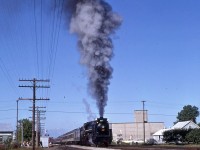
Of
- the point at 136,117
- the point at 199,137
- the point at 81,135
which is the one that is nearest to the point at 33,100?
the point at 81,135

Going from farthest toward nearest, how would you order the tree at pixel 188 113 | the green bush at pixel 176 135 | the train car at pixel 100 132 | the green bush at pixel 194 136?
the tree at pixel 188 113, the green bush at pixel 176 135, the green bush at pixel 194 136, the train car at pixel 100 132

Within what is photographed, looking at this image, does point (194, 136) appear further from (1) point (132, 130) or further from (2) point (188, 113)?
(2) point (188, 113)

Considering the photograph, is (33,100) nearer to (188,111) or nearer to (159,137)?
(159,137)

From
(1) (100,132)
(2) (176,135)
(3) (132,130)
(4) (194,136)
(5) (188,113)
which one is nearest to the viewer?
(1) (100,132)

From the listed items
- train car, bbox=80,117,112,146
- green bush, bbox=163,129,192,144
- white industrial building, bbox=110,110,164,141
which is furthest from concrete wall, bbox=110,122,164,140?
train car, bbox=80,117,112,146

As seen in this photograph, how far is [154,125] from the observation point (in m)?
146

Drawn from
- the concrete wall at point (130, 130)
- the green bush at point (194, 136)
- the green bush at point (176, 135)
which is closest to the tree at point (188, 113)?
the concrete wall at point (130, 130)

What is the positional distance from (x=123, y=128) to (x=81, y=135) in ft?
257

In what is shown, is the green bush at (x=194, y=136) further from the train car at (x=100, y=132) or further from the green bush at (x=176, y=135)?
the train car at (x=100, y=132)

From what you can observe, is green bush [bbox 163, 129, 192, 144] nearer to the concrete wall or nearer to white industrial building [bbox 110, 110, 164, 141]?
white industrial building [bbox 110, 110, 164, 141]

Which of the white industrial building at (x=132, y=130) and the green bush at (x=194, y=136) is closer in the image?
the green bush at (x=194, y=136)

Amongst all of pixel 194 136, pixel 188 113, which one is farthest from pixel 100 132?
pixel 188 113

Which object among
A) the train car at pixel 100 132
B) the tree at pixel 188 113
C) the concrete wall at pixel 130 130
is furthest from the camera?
the tree at pixel 188 113

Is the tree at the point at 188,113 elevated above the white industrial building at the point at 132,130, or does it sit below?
above
